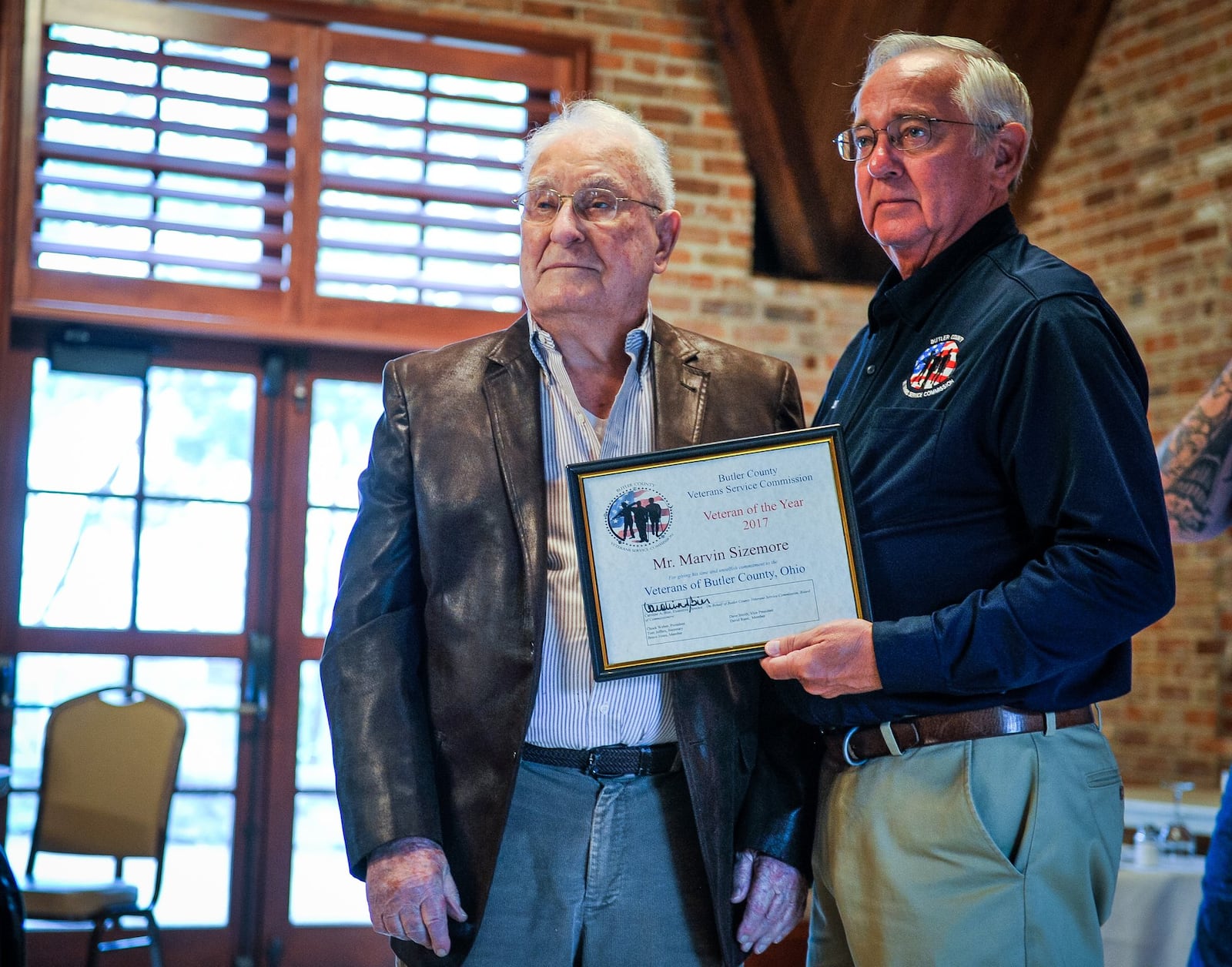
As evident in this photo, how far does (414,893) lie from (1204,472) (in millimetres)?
1802

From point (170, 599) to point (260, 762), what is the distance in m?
0.72

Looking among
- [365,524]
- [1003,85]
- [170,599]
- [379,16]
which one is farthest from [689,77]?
[365,524]

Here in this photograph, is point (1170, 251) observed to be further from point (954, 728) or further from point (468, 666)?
point (468, 666)

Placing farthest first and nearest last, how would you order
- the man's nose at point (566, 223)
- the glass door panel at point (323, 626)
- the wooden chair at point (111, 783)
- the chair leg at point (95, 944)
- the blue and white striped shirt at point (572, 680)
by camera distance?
1. the glass door panel at point (323, 626)
2. the wooden chair at point (111, 783)
3. the chair leg at point (95, 944)
4. the man's nose at point (566, 223)
5. the blue and white striped shirt at point (572, 680)

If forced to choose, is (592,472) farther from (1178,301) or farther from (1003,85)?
(1178,301)

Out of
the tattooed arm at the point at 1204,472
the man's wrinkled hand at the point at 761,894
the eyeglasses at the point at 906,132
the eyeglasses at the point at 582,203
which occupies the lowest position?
the man's wrinkled hand at the point at 761,894

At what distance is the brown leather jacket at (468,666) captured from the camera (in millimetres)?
1762

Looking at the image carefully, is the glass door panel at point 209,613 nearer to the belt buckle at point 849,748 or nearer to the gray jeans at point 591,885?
the gray jeans at point 591,885

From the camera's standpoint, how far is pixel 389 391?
197cm

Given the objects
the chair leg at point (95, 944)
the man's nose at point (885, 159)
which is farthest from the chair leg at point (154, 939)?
the man's nose at point (885, 159)

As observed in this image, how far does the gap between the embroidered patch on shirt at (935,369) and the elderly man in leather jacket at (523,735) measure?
337mm

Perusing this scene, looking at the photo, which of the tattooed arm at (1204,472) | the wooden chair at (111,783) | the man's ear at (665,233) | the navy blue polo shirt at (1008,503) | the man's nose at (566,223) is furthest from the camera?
the wooden chair at (111,783)

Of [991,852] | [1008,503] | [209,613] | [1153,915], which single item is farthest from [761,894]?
[209,613]

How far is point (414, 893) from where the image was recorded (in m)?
1.71
